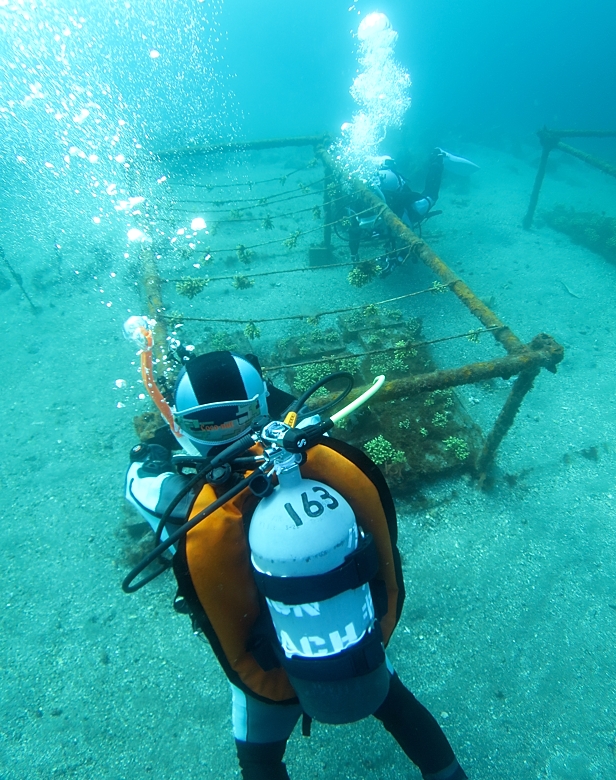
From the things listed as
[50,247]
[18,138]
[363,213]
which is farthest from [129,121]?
[363,213]

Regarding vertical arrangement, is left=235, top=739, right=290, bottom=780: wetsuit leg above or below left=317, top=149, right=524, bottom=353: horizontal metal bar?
below

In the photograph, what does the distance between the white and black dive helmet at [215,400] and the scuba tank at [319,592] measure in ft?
2.56

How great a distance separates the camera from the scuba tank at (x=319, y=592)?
1.66 meters

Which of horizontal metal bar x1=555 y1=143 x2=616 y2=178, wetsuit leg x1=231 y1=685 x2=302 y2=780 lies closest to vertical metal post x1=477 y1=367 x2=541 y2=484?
wetsuit leg x1=231 y1=685 x2=302 y2=780

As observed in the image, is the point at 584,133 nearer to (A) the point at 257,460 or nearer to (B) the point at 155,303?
(B) the point at 155,303

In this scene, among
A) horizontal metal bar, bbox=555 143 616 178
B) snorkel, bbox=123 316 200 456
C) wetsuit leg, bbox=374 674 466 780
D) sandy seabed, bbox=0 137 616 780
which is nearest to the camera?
wetsuit leg, bbox=374 674 466 780

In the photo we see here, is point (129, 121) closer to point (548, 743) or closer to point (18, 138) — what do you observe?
point (18, 138)

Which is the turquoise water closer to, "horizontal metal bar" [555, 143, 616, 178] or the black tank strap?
"horizontal metal bar" [555, 143, 616, 178]

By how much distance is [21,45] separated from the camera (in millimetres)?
31344

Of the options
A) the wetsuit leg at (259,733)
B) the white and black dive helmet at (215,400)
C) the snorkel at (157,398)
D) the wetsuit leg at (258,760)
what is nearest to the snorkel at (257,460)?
the white and black dive helmet at (215,400)

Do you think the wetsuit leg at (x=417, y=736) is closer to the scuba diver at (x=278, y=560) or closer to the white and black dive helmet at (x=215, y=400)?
the scuba diver at (x=278, y=560)

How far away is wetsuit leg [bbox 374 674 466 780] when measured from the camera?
8.68 ft

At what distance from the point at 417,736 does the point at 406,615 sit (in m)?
1.85

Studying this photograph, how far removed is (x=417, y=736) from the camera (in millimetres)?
2643
